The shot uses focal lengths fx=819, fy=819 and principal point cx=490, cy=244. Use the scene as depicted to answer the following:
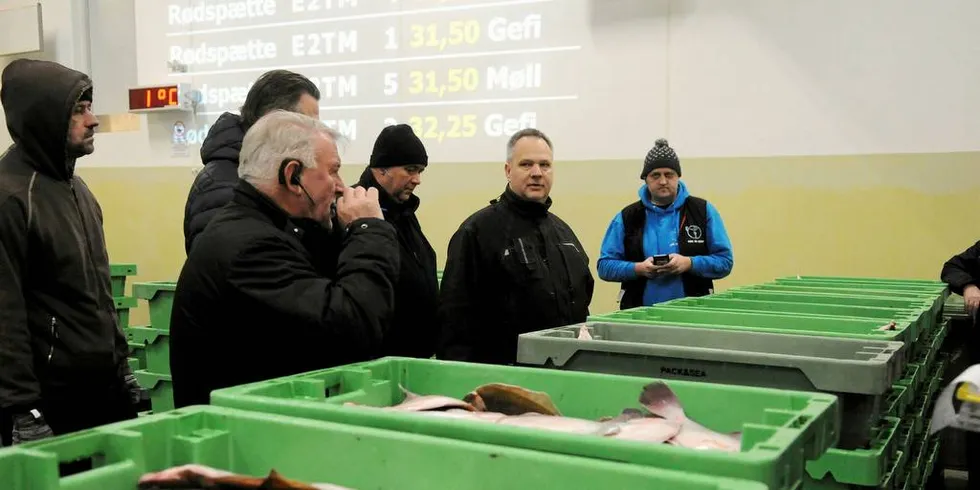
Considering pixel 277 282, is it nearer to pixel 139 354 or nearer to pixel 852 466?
pixel 852 466

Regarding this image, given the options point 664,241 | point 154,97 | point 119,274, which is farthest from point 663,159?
point 154,97

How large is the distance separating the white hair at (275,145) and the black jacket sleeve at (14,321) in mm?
608

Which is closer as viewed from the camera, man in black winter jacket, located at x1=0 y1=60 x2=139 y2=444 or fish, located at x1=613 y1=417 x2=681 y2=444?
fish, located at x1=613 y1=417 x2=681 y2=444

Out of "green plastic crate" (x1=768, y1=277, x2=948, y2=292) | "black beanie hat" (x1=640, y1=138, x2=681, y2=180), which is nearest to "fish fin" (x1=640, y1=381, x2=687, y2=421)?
"green plastic crate" (x1=768, y1=277, x2=948, y2=292)

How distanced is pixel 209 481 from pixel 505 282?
1.96 m

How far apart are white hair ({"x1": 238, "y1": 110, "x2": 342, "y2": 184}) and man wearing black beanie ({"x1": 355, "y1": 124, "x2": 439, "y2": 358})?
3.32ft

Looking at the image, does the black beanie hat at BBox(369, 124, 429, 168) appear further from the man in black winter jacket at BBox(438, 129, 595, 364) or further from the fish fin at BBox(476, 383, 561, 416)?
the fish fin at BBox(476, 383, 561, 416)

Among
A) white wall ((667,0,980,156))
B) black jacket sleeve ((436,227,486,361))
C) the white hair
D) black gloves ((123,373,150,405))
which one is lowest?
black gloves ((123,373,150,405))

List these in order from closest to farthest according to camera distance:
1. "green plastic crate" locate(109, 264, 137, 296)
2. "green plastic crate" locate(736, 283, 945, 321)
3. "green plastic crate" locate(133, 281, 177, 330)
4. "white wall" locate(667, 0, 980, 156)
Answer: "green plastic crate" locate(736, 283, 945, 321) → "green plastic crate" locate(133, 281, 177, 330) → "green plastic crate" locate(109, 264, 137, 296) → "white wall" locate(667, 0, 980, 156)

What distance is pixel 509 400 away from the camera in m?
1.08

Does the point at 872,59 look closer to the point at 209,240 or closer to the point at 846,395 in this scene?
the point at 846,395

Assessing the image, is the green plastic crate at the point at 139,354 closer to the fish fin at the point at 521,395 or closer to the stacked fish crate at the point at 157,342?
the stacked fish crate at the point at 157,342

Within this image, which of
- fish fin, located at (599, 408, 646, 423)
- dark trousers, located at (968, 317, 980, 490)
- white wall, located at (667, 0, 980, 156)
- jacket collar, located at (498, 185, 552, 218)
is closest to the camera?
fish fin, located at (599, 408, 646, 423)

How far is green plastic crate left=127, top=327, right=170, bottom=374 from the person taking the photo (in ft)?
10.9
